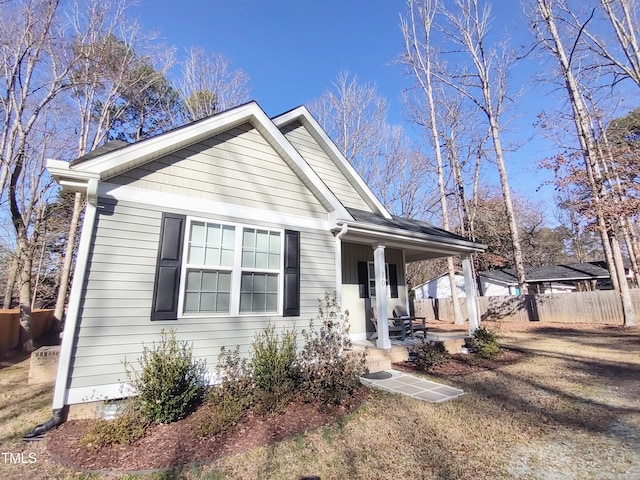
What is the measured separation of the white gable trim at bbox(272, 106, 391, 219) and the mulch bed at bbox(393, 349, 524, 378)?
4384 millimetres

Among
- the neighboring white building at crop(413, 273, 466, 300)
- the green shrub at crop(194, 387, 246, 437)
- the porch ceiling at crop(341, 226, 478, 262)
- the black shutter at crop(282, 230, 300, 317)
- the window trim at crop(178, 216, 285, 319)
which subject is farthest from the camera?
the neighboring white building at crop(413, 273, 466, 300)

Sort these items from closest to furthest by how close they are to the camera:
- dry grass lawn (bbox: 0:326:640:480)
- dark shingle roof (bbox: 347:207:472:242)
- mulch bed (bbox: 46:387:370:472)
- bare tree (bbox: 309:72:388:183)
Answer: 1. dry grass lawn (bbox: 0:326:640:480)
2. mulch bed (bbox: 46:387:370:472)
3. dark shingle roof (bbox: 347:207:472:242)
4. bare tree (bbox: 309:72:388:183)

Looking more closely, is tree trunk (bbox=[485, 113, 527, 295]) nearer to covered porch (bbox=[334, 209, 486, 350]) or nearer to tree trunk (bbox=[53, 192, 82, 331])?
covered porch (bbox=[334, 209, 486, 350])

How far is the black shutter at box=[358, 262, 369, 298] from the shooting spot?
357 inches

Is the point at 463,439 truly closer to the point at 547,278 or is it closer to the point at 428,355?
the point at 428,355

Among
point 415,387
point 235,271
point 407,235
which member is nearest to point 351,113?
point 407,235

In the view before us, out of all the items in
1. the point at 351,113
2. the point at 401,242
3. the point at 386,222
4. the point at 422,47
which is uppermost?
the point at 422,47

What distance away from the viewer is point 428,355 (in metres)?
6.98

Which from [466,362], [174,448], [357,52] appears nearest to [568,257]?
[357,52]

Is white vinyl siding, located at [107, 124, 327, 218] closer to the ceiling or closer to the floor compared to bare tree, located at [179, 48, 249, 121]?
closer to the floor

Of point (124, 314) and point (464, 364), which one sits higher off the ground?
point (124, 314)

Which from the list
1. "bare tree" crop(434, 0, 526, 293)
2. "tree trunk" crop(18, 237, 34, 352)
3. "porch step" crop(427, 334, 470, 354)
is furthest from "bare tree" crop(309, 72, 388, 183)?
"tree trunk" crop(18, 237, 34, 352)

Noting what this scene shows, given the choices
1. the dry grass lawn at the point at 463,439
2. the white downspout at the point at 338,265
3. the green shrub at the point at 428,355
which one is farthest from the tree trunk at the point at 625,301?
the white downspout at the point at 338,265

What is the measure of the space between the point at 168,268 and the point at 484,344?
736 centimetres
